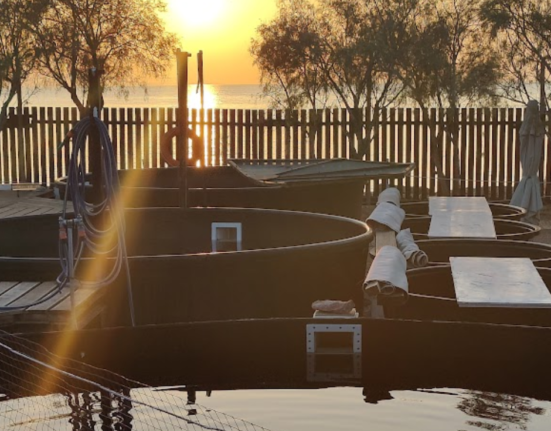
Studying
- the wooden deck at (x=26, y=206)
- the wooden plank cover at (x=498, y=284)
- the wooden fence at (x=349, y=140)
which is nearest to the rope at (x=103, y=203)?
the wooden plank cover at (x=498, y=284)

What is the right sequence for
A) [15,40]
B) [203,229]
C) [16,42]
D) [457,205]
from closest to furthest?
[203,229] < [457,205] < [16,42] < [15,40]

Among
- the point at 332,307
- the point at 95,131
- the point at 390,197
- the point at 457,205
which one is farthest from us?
the point at 457,205

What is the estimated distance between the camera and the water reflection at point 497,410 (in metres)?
6.08

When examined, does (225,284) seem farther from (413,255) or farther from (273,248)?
(413,255)

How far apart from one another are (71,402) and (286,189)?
5536mm

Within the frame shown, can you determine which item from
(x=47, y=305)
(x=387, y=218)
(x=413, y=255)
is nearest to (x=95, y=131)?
(x=47, y=305)

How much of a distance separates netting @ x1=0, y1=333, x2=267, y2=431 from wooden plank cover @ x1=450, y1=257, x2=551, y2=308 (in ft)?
5.91

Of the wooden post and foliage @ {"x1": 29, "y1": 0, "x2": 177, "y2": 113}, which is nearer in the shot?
the wooden post

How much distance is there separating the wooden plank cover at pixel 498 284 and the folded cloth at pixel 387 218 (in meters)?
1.28

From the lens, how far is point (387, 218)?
30.4 feet

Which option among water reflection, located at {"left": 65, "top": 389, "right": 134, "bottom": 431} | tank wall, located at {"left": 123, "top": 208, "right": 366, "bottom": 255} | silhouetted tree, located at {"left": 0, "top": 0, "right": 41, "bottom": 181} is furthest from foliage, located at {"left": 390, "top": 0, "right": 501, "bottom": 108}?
water reflection, located at {"left": 65, "top": 389, "right": 134, "bottom": 431}

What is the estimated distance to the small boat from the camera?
36.8 feet

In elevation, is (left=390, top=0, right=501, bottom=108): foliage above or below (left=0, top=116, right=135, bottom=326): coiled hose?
above

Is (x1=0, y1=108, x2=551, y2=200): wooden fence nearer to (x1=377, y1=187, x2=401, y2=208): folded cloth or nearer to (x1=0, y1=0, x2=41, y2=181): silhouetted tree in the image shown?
(x1=0, y1=0, x2=41, y2=181): silhouetted tree
